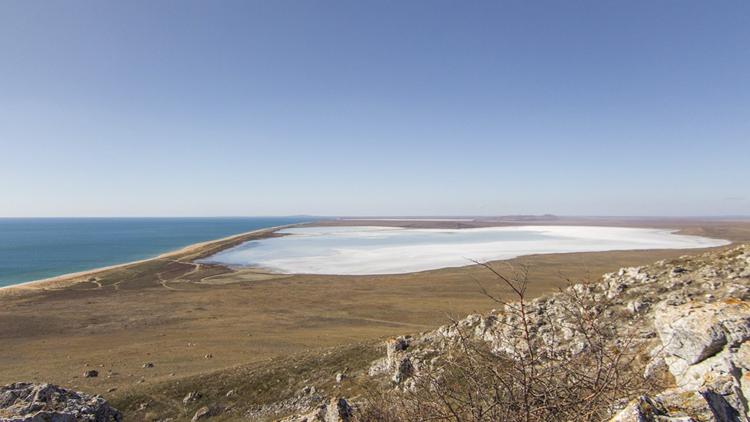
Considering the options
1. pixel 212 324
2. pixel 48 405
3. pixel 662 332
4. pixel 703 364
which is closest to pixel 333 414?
pixel 48 405

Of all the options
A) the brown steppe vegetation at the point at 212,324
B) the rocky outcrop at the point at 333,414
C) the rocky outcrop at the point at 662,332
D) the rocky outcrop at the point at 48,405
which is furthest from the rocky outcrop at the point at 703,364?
the rocky outcrop at the point at 48,405

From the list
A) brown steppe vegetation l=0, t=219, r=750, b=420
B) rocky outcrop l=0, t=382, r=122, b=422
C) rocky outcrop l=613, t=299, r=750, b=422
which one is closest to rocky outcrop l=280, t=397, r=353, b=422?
brown steppe vegetation l=0, t=219, r=750, b=420

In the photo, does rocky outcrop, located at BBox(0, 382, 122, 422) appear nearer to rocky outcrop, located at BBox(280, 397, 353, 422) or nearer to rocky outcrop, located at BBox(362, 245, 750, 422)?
rocky outcrop, located at BBox(280, 397, 353, 422)

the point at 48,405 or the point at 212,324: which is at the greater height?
the point at 48,405

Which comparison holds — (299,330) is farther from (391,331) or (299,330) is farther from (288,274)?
(288,274)

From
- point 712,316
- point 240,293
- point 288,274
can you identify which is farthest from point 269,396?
point 288,274

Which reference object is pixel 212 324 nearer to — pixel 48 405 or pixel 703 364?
pixel 48 405

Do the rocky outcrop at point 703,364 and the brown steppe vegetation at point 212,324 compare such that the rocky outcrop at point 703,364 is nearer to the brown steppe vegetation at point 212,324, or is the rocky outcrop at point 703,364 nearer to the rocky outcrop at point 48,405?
the brown steppe vegetation at point 212,324
